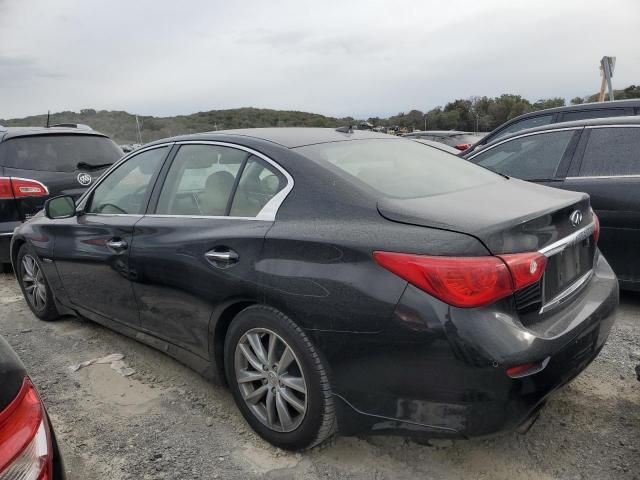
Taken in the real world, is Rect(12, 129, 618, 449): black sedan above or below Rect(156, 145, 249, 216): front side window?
below

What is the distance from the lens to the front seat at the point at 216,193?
108 inches

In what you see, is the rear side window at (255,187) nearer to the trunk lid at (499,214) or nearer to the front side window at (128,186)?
the trunk lid at (499,214)

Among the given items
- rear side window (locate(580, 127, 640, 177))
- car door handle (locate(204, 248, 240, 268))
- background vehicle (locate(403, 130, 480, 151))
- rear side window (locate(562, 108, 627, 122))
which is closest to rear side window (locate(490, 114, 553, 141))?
rear side window (locate(562, 108, 627, 122))

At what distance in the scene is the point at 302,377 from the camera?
2.28 m

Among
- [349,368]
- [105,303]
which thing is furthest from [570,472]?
[105,303]

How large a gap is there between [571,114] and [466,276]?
5597 millimetres

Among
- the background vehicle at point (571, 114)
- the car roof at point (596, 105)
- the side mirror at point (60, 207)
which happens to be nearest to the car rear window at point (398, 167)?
the side mirror at point (60, 207)

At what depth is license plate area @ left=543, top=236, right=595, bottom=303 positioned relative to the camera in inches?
84.3

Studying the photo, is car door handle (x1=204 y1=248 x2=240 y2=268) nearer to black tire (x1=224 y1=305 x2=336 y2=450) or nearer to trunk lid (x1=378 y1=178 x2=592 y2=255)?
black tire (x1=224 y1=305 x2=336 y2=450)

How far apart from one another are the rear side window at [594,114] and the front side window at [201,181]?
4965 mm

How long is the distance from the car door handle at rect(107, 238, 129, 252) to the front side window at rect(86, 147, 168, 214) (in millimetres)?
198

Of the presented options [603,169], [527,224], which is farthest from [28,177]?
[603,169]

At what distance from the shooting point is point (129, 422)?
2824 mm

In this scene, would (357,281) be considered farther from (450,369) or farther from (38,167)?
(38,167)
